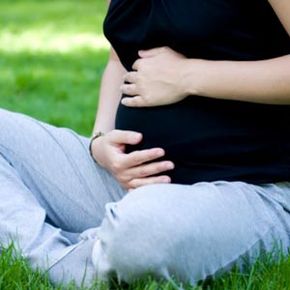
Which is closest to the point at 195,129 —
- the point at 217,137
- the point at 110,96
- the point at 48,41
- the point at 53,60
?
the point at 217,137

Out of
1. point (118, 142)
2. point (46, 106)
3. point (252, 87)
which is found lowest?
point (46, 106)

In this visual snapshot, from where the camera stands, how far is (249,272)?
2588 millimetres

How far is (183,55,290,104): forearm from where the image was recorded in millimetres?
2594

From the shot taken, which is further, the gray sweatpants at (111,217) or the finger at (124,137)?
the finger at (124,137)

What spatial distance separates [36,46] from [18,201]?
17.4 feet

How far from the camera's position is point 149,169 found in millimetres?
2729

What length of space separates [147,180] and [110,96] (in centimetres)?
51

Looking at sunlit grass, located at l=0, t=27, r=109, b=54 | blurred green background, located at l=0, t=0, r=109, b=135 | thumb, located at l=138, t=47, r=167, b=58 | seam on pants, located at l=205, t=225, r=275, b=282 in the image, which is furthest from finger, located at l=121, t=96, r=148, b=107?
sunlit grass, located at l=0, t=27, r=109, b=54

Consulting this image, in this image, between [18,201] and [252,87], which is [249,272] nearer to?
[252,87]

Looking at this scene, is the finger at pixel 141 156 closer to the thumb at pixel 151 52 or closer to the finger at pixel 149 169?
the finger at pixel 149 169

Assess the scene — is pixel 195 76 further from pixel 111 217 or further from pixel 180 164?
pixel 111 217

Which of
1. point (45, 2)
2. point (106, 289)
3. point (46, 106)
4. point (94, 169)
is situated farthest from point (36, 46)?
point (106, 289)

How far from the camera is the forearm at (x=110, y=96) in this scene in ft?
10.3

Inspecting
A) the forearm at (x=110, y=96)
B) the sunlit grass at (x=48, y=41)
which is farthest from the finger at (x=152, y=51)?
the sunlit grass at (x=48, y=41)
